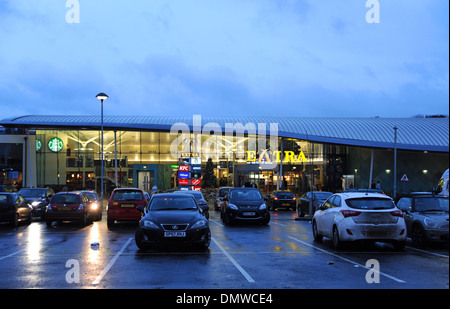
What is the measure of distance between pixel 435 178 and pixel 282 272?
135ft

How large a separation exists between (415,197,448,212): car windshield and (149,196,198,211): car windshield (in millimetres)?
6618

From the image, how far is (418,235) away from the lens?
13.6 m

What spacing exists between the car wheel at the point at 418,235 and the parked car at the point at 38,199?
61.1 feet

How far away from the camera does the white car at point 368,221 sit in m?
12.2

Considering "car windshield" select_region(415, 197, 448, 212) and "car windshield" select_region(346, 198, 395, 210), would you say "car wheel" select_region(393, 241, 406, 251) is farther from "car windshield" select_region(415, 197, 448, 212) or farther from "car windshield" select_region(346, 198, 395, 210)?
"car windshield" select_region(415, 197, 448, 212)

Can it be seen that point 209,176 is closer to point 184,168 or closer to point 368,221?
point 184,168

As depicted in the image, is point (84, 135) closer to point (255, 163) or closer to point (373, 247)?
point (255, 163)

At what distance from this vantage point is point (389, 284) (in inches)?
319

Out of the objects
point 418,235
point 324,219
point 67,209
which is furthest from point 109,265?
point 67,209

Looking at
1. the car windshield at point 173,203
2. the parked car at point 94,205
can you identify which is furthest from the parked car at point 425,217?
the parked car at point 94,205

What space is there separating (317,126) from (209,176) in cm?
1247

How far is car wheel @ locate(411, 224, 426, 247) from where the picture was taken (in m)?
13.4

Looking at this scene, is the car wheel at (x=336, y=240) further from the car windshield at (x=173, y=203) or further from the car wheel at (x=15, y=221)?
the car wheel at (x=15, y=221)
